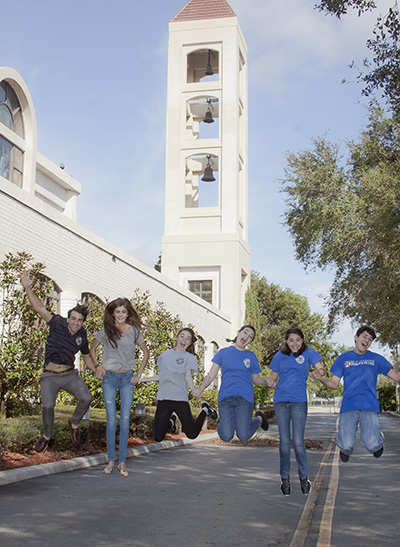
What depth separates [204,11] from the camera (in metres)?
49.8

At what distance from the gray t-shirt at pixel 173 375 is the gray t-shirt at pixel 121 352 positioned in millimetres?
407

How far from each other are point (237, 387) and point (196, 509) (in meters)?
1.75

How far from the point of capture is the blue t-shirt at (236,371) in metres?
8.65

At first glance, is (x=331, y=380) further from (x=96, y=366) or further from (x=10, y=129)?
(x=10, y=129)

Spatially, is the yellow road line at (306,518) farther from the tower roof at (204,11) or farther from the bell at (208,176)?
the tower roof at (204,11)

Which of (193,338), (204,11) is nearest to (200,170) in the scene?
(204,11)

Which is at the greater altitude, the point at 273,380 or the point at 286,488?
the point at 273,380

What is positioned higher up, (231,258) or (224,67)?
(224,67)

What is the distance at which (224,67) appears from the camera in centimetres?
4781

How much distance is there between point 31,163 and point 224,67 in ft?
57.4

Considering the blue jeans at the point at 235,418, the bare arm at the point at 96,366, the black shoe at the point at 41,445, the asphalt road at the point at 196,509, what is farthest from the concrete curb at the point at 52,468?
the blue jeans at the point at 235,418

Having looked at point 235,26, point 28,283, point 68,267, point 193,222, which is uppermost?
point 235,26

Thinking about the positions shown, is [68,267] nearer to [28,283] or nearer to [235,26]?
[28,283]

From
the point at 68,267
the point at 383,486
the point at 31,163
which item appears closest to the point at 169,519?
the point at 383,486
